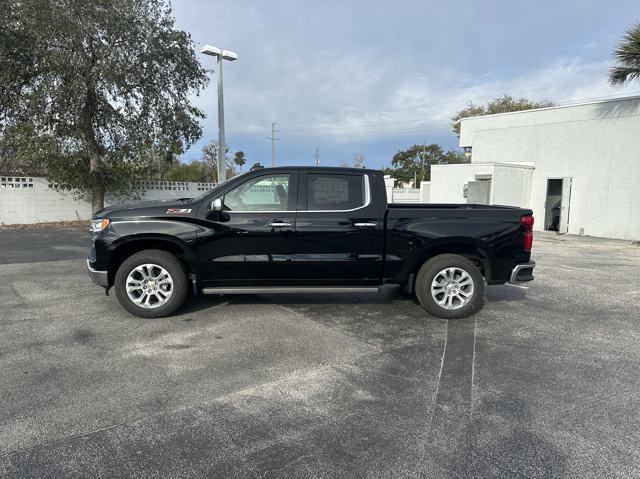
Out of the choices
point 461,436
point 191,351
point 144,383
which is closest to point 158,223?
point 191,351

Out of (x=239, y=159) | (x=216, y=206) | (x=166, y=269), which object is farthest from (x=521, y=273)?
(x=239, y=159)

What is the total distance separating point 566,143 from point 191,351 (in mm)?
17763

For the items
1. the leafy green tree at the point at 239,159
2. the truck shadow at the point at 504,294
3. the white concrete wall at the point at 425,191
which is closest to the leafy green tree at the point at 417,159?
the leafy green tree at the point at 239,159

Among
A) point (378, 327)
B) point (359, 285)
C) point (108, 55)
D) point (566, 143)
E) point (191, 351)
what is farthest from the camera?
point (566, 143)

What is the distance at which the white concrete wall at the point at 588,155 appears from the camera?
611 inches

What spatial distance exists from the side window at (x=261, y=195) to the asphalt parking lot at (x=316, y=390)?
140cm

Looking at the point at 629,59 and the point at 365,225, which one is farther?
the point at 629,59

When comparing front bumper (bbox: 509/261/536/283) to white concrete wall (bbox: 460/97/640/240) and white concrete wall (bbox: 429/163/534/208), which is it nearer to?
white concrete wall (bbox: 429/163/534/208)

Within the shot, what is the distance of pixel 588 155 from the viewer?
654 inches

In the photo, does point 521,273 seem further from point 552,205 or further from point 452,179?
point 552,205

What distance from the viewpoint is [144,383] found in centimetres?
361

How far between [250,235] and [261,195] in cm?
54

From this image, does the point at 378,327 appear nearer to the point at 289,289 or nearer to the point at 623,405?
the point at 289,289

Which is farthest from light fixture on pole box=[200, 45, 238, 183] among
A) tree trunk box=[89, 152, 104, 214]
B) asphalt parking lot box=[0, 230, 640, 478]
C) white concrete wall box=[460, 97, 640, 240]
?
white concrete wall box=[460, 97, 640, 240]
